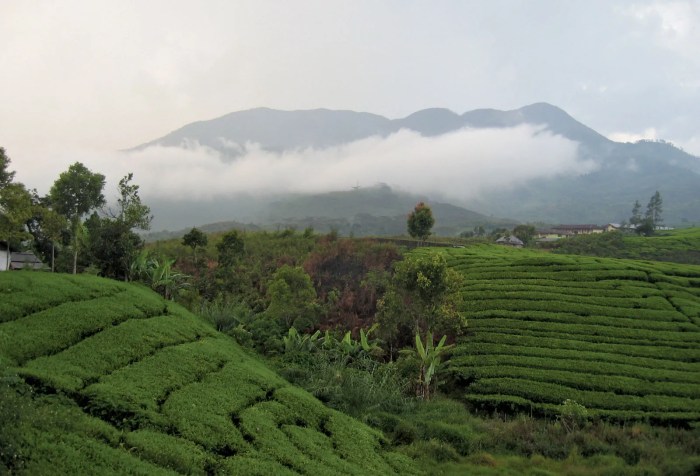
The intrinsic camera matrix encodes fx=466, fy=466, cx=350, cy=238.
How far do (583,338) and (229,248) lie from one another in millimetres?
20937

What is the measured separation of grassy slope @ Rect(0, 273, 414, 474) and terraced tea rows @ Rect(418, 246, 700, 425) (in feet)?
26.3

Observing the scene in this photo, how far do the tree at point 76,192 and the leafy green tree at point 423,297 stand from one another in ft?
61.2

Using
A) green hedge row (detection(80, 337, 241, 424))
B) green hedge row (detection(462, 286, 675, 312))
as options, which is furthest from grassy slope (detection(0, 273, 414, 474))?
green hedge row (detection(462, 286, 675, 312))

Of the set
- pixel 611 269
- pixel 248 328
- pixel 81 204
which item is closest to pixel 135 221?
pixel 81 204

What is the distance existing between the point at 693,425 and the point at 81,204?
3132 centimetres

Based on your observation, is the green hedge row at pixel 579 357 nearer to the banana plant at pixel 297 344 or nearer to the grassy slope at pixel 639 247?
the banana plant at pixel 297 344

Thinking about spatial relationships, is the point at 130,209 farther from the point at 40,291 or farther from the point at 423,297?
the point at 423,297

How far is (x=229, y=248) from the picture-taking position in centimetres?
3022

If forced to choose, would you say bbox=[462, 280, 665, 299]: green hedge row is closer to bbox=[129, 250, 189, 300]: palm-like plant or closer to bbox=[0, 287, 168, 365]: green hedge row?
bbox=[129, 250, 189, 300]: palm-like plant

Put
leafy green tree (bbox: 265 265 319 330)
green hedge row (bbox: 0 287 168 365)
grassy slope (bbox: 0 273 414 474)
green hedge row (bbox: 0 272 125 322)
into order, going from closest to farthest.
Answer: grassy slope (bbox: 0 273 414 474) → green hedge row (bbox: 0 287 168 365) → green hedge row (bbox: 0 272 125 322) → leafy green tree (bbox: 265 265 319 330)

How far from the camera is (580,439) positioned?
49.3 ft

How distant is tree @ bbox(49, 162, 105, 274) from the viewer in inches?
1062

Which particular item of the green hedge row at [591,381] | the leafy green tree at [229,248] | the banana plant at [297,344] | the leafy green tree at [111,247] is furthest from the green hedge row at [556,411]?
the leafy green tree at [111,247]

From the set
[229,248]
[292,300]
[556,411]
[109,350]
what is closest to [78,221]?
[229,248]
